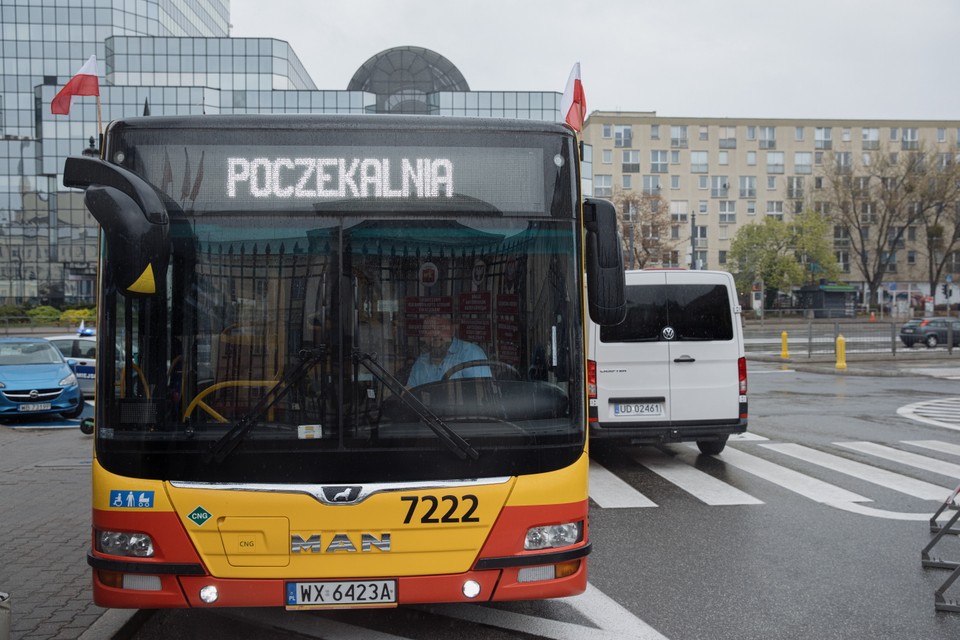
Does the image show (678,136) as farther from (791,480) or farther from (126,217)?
(126,217)

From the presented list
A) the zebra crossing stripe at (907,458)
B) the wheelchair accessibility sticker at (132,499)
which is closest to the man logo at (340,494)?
the wheelchair accessibility sticker at (132,499)

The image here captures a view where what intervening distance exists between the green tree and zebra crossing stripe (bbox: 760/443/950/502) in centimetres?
6588

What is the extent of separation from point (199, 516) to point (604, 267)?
90.0 inches

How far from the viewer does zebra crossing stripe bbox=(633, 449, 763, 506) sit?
8547 millimetres

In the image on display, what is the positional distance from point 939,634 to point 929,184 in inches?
3046

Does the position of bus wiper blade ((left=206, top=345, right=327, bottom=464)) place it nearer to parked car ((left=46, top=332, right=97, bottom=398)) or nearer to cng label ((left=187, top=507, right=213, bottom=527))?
cng label ((left=187, top=507, right=213, bottom=527))

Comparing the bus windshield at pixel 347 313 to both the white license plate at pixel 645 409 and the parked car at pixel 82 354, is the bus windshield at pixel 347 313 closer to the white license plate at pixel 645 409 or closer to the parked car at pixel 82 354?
the white license plate at pixel 645 409

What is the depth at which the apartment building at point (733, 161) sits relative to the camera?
89.4 meters

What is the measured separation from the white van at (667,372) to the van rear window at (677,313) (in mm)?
12

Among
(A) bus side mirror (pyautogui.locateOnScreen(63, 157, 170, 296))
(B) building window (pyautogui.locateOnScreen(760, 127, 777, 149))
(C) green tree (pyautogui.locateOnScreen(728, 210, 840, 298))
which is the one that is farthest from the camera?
(B) building window (pyautogui.locateOnScreen(760, 127, 777, 149))

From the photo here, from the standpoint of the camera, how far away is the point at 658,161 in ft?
295

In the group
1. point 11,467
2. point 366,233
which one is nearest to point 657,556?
point 366,233

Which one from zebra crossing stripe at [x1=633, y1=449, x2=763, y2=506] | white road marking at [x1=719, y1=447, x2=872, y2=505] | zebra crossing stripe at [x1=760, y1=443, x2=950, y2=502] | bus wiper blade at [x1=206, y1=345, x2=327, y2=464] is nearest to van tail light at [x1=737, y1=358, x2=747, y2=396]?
white road marking at [x1=719, y1=447, x2=872, y2=505]

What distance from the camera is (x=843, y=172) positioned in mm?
74750
